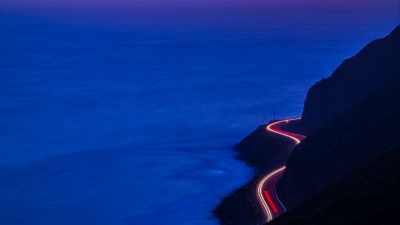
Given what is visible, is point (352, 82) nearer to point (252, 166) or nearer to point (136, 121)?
point (252, 166)

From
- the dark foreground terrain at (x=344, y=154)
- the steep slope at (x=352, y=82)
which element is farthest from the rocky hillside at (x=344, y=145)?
the steep slope at (x=352, y=82)

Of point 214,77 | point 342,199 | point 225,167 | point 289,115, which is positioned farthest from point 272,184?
point 214,77

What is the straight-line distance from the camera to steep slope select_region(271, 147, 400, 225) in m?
11.3

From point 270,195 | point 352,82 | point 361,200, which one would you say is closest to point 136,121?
point 352,82

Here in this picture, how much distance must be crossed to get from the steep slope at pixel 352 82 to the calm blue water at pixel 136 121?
5.36m

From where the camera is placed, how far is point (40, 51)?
10912 cm

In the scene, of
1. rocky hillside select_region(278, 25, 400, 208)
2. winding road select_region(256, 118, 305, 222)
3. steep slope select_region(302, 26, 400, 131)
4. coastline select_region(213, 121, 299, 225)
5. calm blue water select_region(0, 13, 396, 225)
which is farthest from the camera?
steep slope select_region(302, 26, 400, 131)

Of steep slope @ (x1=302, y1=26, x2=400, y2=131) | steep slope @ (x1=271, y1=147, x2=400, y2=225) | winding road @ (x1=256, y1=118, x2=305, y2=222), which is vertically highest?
steep slope @ (x1=302, y1=26, x2=400, y2=131)

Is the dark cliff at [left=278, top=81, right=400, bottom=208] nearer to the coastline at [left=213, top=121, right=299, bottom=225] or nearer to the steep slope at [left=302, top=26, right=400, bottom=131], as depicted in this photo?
the coastline at [left=213, top=121, right=299, bottom=225]

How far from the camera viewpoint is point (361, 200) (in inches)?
475

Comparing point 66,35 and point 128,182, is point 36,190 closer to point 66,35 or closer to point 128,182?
point 128,182

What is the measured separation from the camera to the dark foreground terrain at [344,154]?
12.3 metres

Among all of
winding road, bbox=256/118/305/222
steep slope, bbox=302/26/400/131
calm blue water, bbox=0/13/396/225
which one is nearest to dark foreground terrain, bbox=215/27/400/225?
steep slope, bbox=302/26/400/131

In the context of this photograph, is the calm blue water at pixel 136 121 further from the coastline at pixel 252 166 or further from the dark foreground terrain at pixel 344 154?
the dark foreground terrain at pixel 344 154
